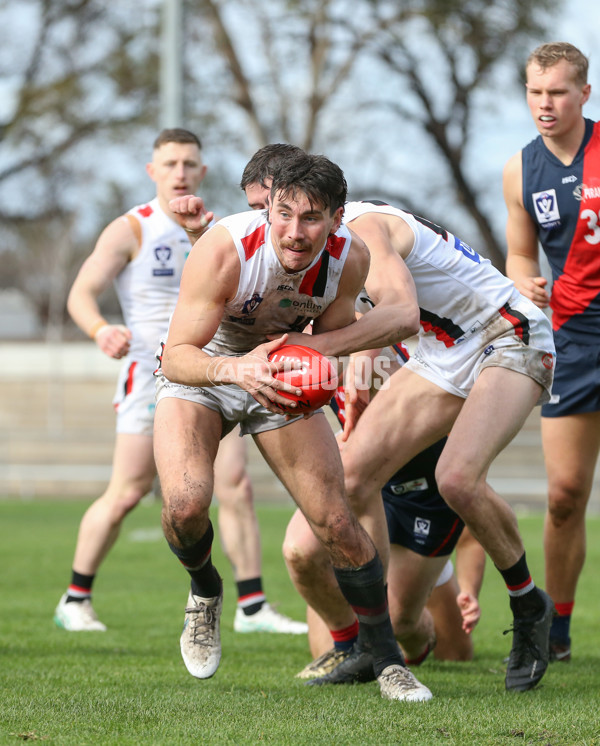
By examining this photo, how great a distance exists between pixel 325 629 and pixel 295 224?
2287 mm

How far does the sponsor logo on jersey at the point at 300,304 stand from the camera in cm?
403

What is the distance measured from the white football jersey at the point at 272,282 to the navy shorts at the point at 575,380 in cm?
169

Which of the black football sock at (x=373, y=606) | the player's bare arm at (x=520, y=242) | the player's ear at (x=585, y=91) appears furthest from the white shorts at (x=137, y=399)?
the player's ear at (x=585, y=91)

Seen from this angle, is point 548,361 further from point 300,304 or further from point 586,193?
point 300,304

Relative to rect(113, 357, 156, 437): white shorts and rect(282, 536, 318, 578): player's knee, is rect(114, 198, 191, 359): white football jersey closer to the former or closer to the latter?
rect(113, 357, 156, 437): white shorts

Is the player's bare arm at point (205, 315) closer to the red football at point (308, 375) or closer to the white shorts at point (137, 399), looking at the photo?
the red football at point (308, 375)

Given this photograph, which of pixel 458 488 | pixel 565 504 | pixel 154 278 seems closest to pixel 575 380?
pixel 565 504

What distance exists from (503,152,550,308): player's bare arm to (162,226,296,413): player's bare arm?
6.53 ft

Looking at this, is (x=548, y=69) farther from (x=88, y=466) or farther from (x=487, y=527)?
(x=88, y=466)

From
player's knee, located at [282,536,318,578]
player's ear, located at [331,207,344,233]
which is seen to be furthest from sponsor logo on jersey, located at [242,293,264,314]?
player's knee, located at [282,536,318,578]

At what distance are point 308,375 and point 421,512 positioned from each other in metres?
1.82

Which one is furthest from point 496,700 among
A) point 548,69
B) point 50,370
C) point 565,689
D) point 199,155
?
point 50,370

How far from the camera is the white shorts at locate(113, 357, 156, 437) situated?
21.2 feet

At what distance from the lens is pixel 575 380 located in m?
5.29
